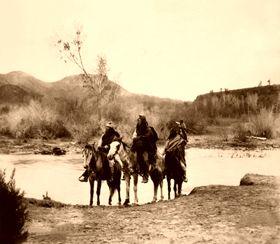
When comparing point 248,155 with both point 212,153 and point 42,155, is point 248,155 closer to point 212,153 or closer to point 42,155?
point 212,153

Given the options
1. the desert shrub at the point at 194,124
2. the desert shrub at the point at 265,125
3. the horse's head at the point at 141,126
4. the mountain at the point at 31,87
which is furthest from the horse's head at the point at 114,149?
the mountain at the point at 31,87

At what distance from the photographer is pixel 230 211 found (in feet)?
39.3

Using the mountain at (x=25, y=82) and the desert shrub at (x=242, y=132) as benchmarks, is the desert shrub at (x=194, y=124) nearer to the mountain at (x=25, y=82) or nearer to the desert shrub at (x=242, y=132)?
the desert shrub at (x=242, y=132)

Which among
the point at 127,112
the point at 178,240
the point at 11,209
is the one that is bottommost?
the point at 178,240

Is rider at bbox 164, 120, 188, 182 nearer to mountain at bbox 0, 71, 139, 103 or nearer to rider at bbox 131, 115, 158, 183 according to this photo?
rider at bbox 131, 115, 158, 183

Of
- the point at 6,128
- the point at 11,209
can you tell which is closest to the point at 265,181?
the point at 11,209

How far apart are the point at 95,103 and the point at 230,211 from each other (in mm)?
23341

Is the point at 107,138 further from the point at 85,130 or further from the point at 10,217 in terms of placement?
the point at 85,130

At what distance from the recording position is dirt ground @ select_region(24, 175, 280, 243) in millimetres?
10547

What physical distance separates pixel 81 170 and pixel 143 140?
799cm

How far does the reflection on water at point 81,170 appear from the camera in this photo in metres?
17.7

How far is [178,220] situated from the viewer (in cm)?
1174

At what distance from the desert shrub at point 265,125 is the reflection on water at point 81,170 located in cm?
450

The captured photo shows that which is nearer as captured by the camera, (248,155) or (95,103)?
(248,155)
